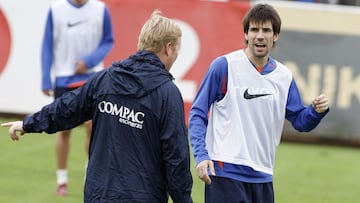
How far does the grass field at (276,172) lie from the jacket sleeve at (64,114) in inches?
157

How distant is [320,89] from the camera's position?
1459 cm

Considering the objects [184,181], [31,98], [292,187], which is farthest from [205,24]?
[184,181]

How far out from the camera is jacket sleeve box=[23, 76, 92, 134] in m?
5.99

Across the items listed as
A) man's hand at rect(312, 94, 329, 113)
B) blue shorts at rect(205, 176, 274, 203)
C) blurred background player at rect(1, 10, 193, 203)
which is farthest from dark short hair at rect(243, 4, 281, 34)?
blue shorts at rect(205, 176, 274, 203)

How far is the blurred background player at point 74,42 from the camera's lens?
10664 millimetres

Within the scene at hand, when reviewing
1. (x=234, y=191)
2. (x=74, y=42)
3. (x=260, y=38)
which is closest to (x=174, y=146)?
(x=234, y=191)

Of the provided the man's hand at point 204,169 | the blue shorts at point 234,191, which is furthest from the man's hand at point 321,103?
the man's hand at point 204,169

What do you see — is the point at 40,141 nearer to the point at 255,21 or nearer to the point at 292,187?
the point at 292,187

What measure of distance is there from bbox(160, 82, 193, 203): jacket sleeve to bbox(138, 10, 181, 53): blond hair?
0.83ft

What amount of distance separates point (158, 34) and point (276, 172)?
6624mm

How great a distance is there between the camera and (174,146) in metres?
5.82

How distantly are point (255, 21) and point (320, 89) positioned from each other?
8.07m

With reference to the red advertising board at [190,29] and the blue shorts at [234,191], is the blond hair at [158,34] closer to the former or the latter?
the blue shorts at [234,191]

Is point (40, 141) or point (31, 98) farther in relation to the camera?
point (31, 98)
